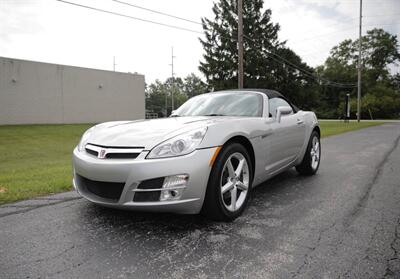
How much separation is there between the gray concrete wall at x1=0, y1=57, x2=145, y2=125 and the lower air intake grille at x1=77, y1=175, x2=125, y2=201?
2113 centimetres

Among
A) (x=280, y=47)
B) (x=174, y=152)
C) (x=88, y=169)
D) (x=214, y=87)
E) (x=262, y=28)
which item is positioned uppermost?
(x=262, y=28)

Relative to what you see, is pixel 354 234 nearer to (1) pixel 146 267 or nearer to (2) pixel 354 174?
(1) pixel 146 267

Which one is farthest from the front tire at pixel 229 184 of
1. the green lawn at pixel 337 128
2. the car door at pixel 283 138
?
→ the green lawn at pixel 337 128

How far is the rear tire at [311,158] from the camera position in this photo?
4.51 m

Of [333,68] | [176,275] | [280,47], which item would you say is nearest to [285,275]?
[176,275]

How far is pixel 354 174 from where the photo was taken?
15.5ft

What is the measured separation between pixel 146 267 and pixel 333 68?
215ft

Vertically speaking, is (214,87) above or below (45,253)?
above

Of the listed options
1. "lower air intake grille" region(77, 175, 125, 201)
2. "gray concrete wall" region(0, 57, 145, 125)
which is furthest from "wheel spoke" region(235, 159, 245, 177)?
"gray concrete wall" region(0, 57, 145, 125)

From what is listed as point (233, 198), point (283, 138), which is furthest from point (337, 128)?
point (233, 198)

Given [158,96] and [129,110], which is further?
[158,96]

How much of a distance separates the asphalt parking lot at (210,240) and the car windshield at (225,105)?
110cm

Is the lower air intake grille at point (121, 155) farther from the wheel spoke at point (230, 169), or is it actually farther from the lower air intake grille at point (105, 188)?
the wheel spoke at point (230, 169)

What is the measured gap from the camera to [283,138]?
11.9 feet
